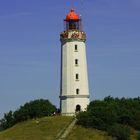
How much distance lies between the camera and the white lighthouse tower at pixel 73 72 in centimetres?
8838

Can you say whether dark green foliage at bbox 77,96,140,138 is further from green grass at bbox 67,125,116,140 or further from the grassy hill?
the grassy hill

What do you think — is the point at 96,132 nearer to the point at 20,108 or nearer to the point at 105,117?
the point at 105,117

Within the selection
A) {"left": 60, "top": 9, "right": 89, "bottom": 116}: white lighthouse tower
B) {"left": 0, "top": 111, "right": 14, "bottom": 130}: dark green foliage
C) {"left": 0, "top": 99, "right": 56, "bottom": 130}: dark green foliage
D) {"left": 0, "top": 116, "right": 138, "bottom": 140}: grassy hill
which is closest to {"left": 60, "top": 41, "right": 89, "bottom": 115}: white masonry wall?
{"left": 60, "top": 9, "right": 89, "bottom": 116}: white lighthouse tower

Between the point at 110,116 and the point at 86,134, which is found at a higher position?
the point at 110,116

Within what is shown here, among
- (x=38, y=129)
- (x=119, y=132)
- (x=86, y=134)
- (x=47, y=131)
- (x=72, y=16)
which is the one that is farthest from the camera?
(x=72, y=16)

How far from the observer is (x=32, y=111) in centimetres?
8738

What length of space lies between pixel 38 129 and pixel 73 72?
1326 centimetres

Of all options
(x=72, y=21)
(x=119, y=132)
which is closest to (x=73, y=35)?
(x=72, y=21)

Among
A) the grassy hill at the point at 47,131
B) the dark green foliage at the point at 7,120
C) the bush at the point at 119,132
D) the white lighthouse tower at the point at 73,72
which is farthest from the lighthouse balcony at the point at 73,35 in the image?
the bush at the point at 119,132

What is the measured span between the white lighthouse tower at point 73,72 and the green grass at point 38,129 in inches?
212

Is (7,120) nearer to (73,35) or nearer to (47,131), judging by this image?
(47,131)

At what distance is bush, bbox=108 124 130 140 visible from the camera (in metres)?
74.1

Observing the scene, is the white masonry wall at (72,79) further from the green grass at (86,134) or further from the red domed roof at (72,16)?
the green grass at (86,134)

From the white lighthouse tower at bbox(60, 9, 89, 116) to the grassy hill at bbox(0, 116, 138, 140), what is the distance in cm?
538
